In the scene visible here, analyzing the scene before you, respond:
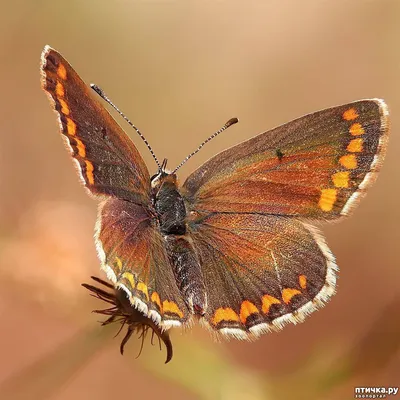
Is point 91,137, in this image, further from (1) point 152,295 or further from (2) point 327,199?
(2) point 327,199

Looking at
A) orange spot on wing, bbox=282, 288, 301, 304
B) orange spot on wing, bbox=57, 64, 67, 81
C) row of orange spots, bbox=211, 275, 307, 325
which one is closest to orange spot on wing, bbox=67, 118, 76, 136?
orange spot on wing, bbox=57, 64, 67, 81

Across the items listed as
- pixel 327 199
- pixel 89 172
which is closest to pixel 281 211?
pixel 327 199

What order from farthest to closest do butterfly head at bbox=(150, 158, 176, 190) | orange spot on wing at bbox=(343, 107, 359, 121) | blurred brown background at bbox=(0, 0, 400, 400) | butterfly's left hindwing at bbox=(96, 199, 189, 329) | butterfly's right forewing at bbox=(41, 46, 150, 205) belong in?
1. blurred brown background at bbox=(0, 0, 400, 400)
2. butterfly head at bbox=(150, 158, 176, 190)
3. orange spot on wing at bbox=(343, 107, 359, 121)
4. butterfly's right forewing at bbox=(41, 46, 150, 205)
5. butterfly's left hindwing at bbox=(96, 199, 189, 329)

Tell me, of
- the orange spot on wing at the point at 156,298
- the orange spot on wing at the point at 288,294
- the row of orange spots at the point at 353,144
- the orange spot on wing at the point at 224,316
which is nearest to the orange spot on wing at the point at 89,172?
the orange spot on wing at the point at 156,298

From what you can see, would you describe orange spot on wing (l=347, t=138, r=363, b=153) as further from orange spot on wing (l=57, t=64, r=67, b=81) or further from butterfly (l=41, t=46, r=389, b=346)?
orange spot on wing (l=57, t=64, r=67, b=81)

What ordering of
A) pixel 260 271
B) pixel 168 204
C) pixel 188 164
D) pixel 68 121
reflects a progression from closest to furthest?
pixel 68 121, pixel 260 271, pixel 168 204, pixel 188 164

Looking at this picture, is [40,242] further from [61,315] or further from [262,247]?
[262,247]

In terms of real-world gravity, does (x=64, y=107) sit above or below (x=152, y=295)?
above
